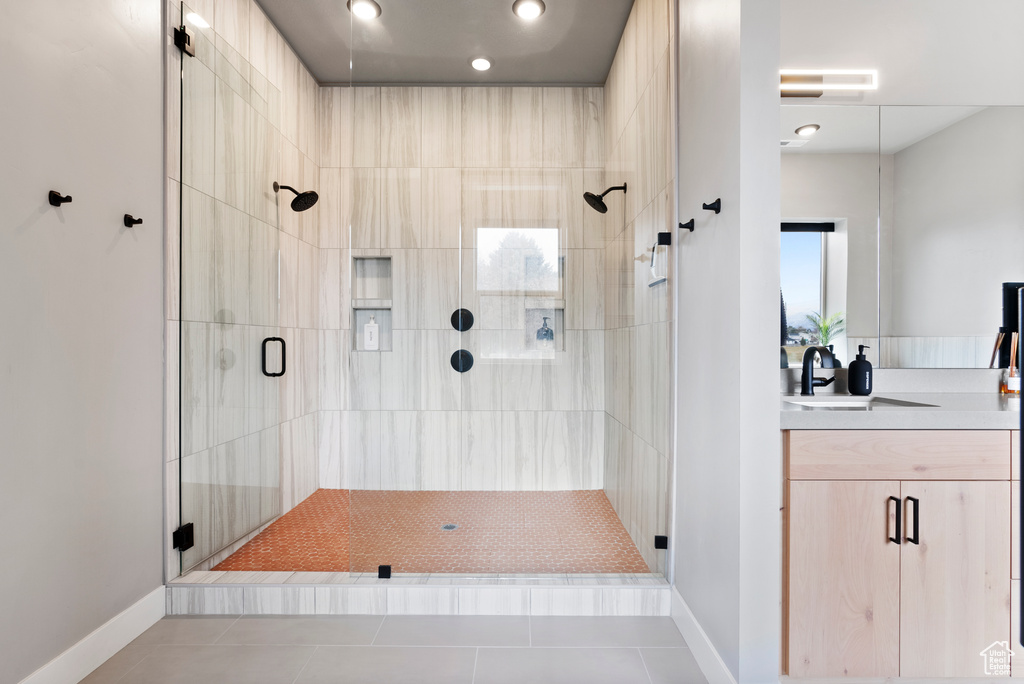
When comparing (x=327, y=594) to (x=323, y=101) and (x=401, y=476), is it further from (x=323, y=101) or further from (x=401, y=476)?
(x=323, y=101)

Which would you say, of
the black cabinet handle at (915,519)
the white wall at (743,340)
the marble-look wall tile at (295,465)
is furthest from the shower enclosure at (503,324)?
the black cabinet handle at (915,519)

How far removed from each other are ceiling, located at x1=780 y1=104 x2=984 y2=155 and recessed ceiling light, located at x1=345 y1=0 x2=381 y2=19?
1.62 metres

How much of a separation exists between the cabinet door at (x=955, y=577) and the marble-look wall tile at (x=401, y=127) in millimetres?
1934

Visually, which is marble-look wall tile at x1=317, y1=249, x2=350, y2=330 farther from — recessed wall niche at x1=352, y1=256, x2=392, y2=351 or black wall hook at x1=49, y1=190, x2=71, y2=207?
black wall hook at x1=49, y1=190, x2=71, y2=207

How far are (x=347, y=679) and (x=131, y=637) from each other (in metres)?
0.84

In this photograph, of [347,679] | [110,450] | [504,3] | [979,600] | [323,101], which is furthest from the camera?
[323,101]

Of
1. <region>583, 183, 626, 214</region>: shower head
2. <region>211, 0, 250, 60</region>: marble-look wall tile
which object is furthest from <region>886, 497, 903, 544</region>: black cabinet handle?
<region>211, 0, 250, 60</region>: marble-look wall tile

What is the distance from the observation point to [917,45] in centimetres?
205

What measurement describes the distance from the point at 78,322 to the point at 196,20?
1.39m

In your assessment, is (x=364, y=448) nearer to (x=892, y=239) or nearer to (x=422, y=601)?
(x=422, y=601)

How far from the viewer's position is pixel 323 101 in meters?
2.46

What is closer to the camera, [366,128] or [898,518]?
[898,518]

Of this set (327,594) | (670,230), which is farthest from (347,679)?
(670,230)

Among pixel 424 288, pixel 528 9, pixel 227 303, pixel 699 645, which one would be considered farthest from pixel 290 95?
pixel 699 645
